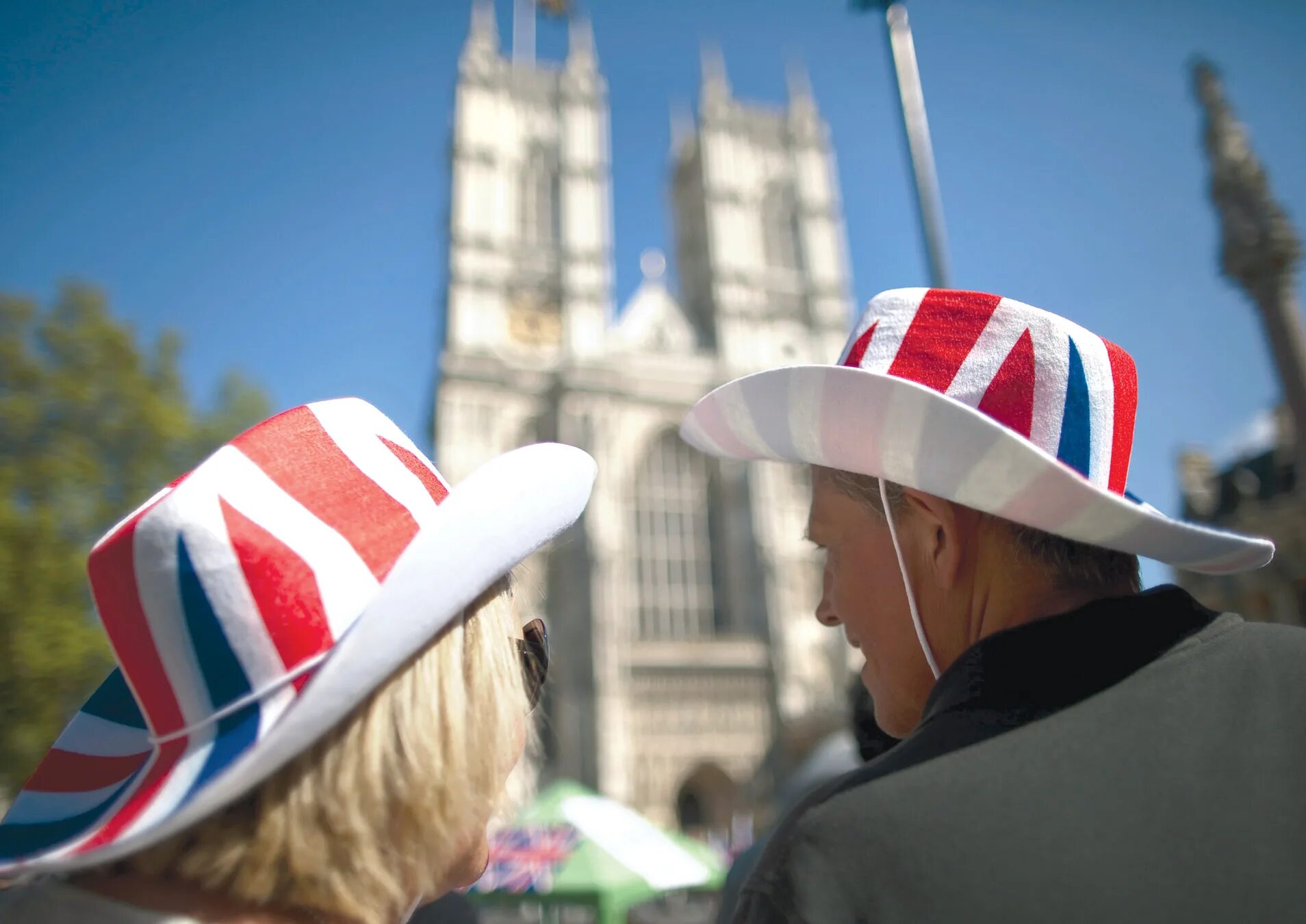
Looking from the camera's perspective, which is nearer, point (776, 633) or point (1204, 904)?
point (1204, 904)

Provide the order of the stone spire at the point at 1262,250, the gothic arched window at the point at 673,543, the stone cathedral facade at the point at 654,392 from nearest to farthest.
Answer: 1. the stone spire at the point at 1262,250
2. the stone cathedral facade at the point at 654,392
3. the gothic arched window at the point at 673,543

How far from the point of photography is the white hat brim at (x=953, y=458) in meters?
1.02

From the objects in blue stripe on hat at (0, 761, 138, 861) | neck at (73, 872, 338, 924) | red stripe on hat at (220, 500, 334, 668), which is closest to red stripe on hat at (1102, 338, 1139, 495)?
red stripe on hat at (220, 500, 334, 668)

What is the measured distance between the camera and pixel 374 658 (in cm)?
85

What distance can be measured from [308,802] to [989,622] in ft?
2.85

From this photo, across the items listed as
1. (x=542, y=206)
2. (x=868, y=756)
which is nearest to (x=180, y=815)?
(x=868, y=756)

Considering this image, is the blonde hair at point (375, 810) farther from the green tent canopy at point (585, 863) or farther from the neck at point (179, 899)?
the green tent canopy at point (585, 863)

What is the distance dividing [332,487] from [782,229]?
2878cm

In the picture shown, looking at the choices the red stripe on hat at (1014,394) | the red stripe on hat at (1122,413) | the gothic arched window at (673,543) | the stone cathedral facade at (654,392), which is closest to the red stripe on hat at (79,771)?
the red stripe on hat at (1014,394)

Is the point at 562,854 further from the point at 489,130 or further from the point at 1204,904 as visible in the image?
the point at 489,130

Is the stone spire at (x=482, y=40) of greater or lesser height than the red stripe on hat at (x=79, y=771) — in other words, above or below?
above

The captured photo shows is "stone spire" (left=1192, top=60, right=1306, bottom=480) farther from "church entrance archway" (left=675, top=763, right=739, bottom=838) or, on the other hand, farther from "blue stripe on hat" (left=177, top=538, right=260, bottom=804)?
"church entrance archway" (left=675, top=763, right=739, bottom=838)

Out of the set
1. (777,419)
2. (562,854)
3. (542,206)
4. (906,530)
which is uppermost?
(542,206)

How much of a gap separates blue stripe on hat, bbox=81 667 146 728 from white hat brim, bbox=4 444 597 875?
0.72ft
